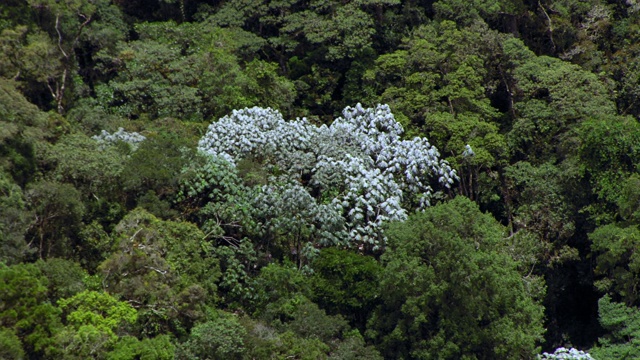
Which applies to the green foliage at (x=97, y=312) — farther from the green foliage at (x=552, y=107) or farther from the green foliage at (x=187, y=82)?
the green foliage at (x=552, y=107)

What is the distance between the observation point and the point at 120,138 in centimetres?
3206

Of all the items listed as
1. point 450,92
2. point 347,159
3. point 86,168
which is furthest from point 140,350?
point 450,92

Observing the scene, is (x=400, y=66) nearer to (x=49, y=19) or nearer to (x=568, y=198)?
(x=568, y=198)

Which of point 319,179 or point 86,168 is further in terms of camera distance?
point 319,179

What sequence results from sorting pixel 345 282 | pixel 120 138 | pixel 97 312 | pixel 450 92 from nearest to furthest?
pixel 97 312 < pixel 345 282 < pixel 120 138 < pixel 450 92

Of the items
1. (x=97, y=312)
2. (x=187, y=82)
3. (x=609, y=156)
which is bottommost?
(x=97, y=312)

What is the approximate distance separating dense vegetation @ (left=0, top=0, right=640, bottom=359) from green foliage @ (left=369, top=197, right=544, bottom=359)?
0.06m

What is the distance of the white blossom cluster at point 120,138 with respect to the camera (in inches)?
1248

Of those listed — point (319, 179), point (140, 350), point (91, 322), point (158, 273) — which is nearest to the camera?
point (140, 350)

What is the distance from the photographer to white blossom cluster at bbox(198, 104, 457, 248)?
32.1 metres

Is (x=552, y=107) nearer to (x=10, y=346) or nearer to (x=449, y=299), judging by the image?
(x=449, y=299)

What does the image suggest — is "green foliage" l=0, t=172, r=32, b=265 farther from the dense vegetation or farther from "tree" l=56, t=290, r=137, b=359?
"tree" l=56, t=290, r=137, b=359

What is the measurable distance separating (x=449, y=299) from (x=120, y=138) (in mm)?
9535

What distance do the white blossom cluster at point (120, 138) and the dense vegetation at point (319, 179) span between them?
3.2 inches
